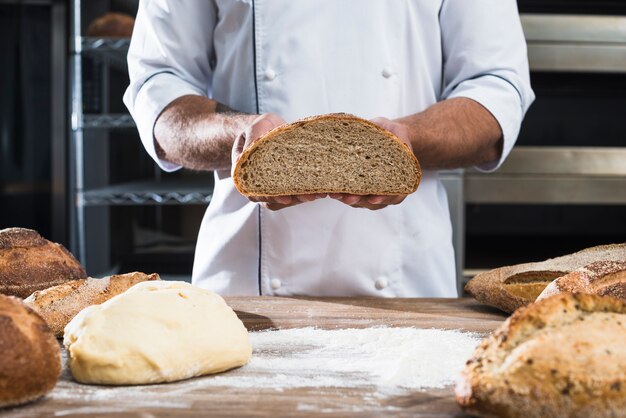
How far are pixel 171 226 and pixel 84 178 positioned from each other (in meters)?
0.38

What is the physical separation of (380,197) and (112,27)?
1444 millimetres

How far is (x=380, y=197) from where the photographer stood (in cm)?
134

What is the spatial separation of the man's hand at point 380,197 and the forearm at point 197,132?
231 millimetres

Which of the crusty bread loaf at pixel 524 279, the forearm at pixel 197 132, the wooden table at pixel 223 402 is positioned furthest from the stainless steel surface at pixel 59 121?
the wooden table at pixel 223 402

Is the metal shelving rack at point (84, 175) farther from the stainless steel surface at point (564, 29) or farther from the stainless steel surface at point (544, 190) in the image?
the stainless steel surface at point (564, 29)

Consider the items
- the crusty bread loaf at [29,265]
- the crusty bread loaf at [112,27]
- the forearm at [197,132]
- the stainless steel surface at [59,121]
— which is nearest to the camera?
the crusty bread loaf at [29,265]

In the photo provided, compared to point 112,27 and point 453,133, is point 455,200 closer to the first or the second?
point 453,133

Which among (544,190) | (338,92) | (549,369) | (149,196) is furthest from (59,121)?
(549,369)

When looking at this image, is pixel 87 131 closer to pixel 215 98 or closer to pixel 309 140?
pixel 215 98

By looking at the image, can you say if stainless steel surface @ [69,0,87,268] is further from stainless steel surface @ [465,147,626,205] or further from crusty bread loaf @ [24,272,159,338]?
crusty bread loaf @ [24,272,159,338]

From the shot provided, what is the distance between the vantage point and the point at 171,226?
9.28 ft

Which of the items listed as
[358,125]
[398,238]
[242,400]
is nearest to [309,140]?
[358,125]

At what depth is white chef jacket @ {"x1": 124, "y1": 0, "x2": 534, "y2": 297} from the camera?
5.19ft

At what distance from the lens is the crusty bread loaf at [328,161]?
4.14 ft
